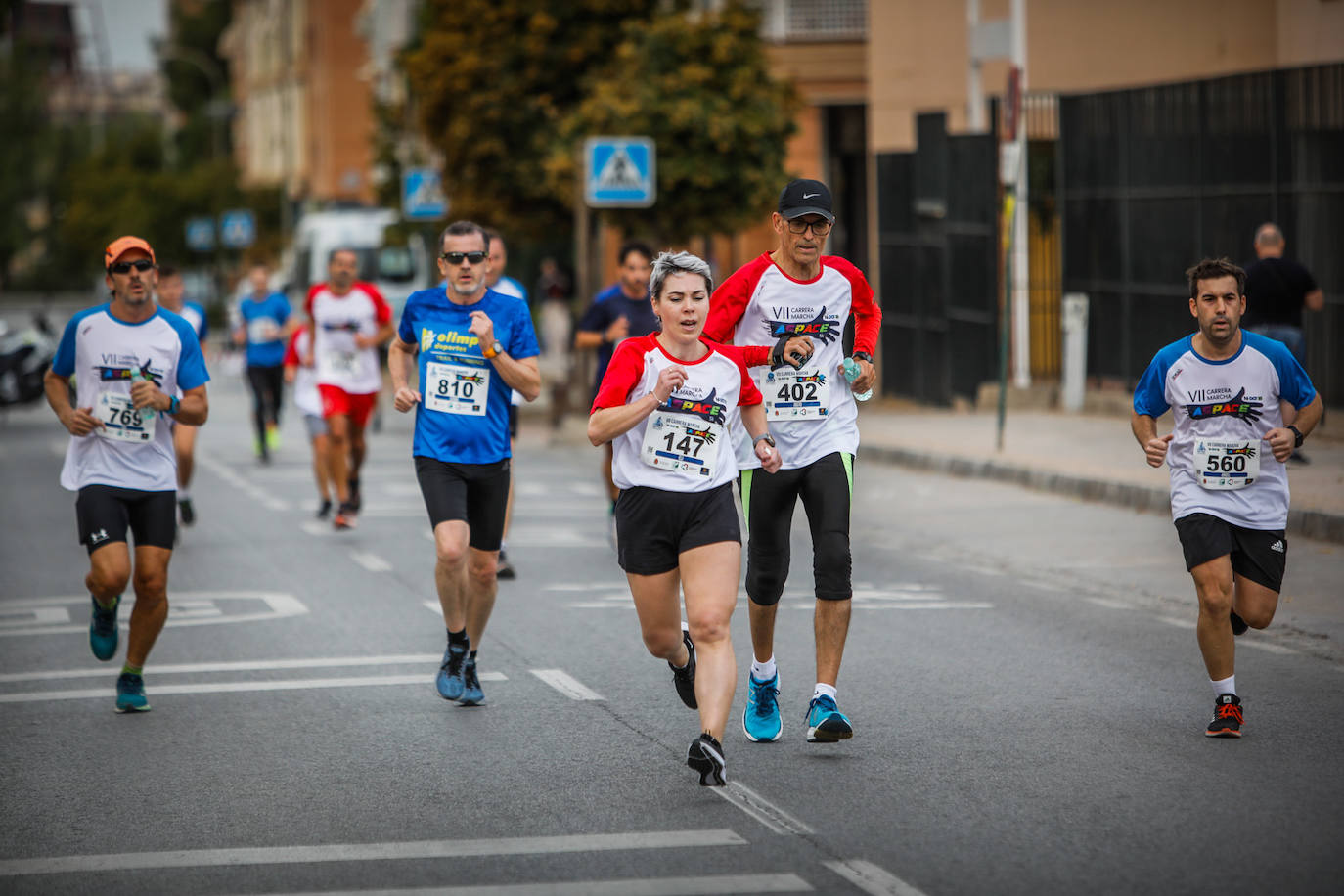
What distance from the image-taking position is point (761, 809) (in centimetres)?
661

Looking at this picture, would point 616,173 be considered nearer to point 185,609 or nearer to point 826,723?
point 185,609

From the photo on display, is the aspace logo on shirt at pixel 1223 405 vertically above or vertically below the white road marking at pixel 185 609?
above

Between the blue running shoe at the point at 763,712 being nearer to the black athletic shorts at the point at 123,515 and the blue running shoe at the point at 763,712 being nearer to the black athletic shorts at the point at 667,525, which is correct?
the black athletic shorts at the point at 667,525

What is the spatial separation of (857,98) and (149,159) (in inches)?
2185

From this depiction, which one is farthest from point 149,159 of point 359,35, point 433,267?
point 433,267

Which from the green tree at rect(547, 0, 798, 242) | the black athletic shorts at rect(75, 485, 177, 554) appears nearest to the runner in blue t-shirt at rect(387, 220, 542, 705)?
the black athletic shorts at rect(75, 485, 177, 554)

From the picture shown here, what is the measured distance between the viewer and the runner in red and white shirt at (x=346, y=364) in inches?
605

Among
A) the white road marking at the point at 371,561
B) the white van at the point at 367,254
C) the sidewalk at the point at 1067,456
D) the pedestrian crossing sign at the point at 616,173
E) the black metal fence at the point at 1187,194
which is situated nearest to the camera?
the white road marking at the point at 371,561

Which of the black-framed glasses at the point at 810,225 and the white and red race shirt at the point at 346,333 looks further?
the white and red race shirt at the point at 346,333

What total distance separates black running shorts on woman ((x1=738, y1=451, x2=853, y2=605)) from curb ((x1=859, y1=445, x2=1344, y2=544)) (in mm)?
5876

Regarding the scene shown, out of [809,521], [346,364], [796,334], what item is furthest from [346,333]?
[809,521]

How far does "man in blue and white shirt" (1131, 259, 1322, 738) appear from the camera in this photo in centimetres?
766

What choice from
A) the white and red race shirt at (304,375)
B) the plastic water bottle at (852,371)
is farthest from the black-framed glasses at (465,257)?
the white and red race shirt at (304,375)

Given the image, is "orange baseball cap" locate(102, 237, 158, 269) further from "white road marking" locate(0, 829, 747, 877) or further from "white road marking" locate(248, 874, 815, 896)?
"white road marking" locate(248, 874, 815, 896)
